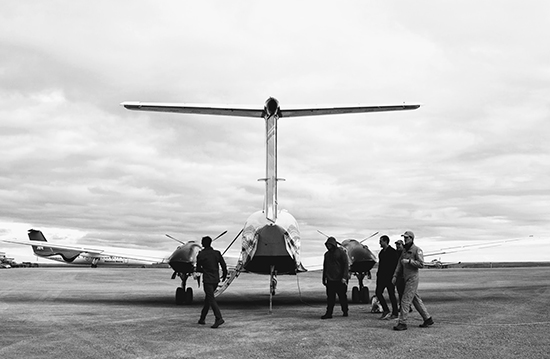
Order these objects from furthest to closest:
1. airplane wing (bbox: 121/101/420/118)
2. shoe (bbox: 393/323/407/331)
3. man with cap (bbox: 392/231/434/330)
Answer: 1. airplane wing (bbox: 121/101/420/118)
2. man with cap (bbox: 392/231/434/330)
3. shoe (bbox: 393/323/407/331)

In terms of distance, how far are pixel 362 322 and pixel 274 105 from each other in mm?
7291

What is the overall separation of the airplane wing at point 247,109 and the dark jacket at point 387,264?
5.09m

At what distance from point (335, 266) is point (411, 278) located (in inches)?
112

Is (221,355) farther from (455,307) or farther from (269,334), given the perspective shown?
(455,307)

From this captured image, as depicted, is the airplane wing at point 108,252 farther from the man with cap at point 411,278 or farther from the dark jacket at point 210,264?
the man with cap at point 411,278

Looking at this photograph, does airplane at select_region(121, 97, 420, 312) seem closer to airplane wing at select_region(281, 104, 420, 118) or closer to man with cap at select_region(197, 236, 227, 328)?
airplane wing at select_region(281, 104, 420, 118)

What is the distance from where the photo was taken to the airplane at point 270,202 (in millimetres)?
16734

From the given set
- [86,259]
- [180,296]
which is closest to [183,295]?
[180,296]

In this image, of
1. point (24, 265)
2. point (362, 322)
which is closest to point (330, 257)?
point (362, 322)

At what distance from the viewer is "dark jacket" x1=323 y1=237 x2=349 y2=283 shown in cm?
1494

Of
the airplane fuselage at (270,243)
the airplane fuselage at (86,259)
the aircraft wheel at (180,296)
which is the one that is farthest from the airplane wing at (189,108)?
the airplane fuselage at (86,259)

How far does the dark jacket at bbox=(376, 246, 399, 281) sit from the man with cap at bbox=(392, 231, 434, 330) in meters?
1.69

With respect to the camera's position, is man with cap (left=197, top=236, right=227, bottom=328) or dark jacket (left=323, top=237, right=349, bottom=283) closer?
man with cap (left=197, top=236, right=227, bottom=328)

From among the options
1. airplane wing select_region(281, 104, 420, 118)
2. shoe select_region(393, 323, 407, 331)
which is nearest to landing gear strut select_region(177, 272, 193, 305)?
airplane wing select_region(281, 104, 420, 118)
